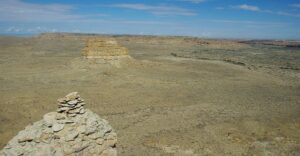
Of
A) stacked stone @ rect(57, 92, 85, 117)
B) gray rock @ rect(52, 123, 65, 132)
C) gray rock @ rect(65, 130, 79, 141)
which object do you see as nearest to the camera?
→ gray rock @ rect(52, 123, 65, 132)

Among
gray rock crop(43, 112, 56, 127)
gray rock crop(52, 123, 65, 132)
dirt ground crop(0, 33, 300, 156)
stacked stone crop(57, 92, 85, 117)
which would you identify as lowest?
dirt ground crop(0, 33, 300, 156)

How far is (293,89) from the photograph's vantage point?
32.5m

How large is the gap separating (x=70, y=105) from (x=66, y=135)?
3.47ft

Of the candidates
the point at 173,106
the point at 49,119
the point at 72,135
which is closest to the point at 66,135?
the point at 72,135

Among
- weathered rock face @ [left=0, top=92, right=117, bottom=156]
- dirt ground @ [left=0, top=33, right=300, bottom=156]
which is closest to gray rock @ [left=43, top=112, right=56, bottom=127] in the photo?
weathered rock face @ [left=0, top=92, right=117, bottom=156]

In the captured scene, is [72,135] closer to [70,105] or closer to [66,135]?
[66,135]

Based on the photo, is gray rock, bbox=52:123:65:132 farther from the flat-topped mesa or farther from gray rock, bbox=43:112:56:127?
the flat-topped mesa

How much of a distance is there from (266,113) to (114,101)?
36.9 ft

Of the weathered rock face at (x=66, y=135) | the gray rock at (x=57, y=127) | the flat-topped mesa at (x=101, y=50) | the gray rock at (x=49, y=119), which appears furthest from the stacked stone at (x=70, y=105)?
the flat-topped mesa at (x=101, y=50)

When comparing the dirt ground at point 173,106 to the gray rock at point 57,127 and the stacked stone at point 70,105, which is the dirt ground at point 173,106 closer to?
the stacked stone at point 70,105

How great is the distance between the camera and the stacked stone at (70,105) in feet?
37.5

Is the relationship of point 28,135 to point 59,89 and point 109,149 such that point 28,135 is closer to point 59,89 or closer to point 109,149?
point 109,149

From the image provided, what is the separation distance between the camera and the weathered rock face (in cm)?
1052

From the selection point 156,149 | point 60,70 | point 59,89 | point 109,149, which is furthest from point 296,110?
point 60,70
